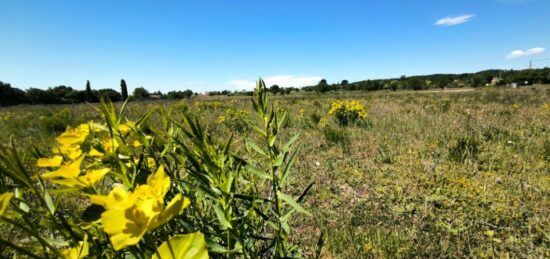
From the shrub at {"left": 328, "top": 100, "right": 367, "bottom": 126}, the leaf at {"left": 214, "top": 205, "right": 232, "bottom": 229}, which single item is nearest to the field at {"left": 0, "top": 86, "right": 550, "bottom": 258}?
the leaf at {"left": 214, "top": 205, "right": 232, "bottom": 229}

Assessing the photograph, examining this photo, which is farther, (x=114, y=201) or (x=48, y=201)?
(x=48, y=201)

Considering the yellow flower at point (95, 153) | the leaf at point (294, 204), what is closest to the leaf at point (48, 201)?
the yellow flower at point (95, 153)

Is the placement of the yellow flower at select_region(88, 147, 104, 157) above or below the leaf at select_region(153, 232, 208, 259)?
above

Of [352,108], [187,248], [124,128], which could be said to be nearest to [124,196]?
[187,248]

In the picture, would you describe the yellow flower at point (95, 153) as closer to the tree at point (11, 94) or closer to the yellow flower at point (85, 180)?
the yellow flower at point (85, 180)

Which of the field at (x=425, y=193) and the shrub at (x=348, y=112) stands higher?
the shrub at (x=348, y=112)

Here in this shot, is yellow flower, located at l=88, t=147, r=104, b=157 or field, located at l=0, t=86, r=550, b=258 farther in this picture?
field, located at l=0, t=86, r=550, b=258

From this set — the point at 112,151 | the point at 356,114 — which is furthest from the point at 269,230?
the point at 356,114

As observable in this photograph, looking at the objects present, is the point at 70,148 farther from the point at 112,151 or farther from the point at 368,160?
the point at 368,160

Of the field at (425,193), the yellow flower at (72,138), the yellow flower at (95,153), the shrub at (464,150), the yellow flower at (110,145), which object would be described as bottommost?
the field at (425,193)

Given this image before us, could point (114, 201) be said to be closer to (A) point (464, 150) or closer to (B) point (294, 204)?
Answer: (B) point (294, 204)

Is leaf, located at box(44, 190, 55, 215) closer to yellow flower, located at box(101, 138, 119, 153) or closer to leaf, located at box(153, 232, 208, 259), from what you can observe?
yellow flower, located at box(101, 138, 119, 153)

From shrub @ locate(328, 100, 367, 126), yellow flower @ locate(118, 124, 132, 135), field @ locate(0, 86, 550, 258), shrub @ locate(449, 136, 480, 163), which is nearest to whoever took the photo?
yellow flower @ locate(118, 124, 132, 135)

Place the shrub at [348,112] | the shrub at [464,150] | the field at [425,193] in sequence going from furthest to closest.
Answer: the shrub at [348,112], the shrub at [464,150], the field at [425,193]
